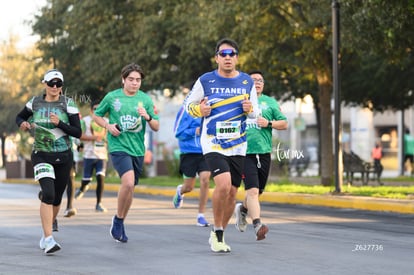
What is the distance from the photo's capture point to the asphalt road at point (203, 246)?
842 centimetres

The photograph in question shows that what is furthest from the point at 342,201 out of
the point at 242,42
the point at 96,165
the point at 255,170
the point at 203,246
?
the point at 203,246

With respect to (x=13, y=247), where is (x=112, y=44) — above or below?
above

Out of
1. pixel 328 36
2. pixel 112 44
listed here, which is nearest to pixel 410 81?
pixel 328 36

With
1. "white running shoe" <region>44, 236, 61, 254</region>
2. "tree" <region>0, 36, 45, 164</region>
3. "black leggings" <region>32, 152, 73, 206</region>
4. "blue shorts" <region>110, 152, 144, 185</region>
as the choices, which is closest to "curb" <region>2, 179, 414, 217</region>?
"blue shorts" <region>110, 152, 144, 185</region>

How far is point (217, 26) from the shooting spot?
2438 cm

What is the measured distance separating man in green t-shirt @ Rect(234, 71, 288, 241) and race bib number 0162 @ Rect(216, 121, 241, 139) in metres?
0.73

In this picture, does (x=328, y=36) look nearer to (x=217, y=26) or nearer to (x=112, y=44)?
(x=217, y=26)

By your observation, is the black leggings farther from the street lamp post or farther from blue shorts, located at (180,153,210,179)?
the street lamp post

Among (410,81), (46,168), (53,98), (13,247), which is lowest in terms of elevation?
(13,247)

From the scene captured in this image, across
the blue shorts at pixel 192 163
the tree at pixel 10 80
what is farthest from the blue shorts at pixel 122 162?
the tree at pixel 10 80

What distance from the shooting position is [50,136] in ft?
32.5

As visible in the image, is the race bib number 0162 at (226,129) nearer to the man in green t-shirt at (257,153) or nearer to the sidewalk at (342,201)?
the man in green t-shirt at (257,153)

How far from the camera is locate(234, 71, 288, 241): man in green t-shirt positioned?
33.3ft

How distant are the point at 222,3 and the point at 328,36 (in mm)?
2652
